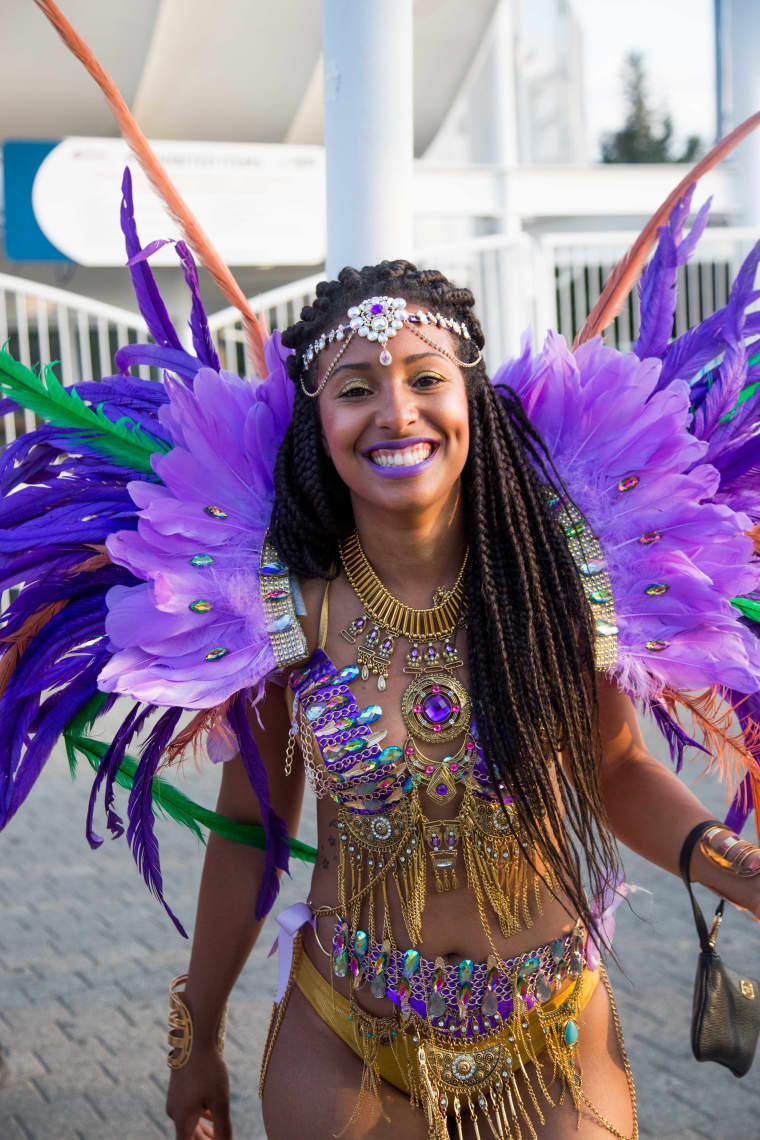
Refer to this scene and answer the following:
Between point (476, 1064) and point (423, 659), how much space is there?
2.18 feet

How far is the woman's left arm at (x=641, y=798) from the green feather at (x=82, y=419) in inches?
38.3

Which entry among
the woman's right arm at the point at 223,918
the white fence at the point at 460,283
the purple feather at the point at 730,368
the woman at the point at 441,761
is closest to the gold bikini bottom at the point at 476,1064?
the woman at the point at 441,761

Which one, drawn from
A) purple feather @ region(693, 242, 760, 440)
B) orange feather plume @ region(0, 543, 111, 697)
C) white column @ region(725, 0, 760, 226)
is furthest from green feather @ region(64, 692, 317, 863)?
white column @ region(725, 0, 760, 226)

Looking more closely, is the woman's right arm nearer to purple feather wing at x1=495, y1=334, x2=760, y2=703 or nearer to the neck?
the neck

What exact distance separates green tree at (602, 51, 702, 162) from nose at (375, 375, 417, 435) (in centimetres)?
4399

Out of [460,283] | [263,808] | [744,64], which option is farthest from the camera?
[744,64]

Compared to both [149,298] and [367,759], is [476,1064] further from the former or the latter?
[149,298]

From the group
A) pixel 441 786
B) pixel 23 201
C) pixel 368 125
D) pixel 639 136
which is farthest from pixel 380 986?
pixel 639 136

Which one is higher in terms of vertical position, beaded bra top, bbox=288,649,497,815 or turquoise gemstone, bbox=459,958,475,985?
beaded bra top, bbox=288,649,497,815

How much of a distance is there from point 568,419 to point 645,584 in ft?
1.11

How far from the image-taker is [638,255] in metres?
2.56

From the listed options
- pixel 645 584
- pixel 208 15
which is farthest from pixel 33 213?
pixel 645 584

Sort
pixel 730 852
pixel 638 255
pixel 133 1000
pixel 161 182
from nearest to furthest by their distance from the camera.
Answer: pixel 730 852 → pixel 161 182 → pixel 638 255 → pixel 133 1000

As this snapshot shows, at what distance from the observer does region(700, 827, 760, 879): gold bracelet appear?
6.09 feet
